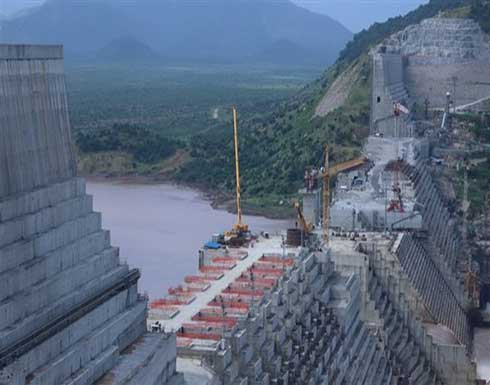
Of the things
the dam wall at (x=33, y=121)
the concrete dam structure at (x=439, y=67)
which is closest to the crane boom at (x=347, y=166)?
Result: the concrete dam structure at (x=439, y=67)

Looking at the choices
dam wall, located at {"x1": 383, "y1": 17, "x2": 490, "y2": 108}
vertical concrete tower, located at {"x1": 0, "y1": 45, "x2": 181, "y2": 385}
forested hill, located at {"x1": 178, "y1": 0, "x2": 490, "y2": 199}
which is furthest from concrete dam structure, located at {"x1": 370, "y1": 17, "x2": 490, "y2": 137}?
vertical concrete tower, located at {"x1": 0, "y1": 45, "x2": 181, "y2": 385}

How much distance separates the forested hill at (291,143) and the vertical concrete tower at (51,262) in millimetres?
46745

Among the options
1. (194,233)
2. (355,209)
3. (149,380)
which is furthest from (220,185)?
(149,380)

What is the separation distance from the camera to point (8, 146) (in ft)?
62.4

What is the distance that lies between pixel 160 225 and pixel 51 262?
45.9m

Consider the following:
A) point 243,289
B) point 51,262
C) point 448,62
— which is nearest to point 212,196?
point 448,62

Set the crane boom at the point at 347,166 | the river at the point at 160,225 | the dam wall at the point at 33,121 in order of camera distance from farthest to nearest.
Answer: the crane boom at the point at 347,166
the river at the point at 160,225
the dam wall at the point at 33,121

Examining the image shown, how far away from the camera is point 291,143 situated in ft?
260

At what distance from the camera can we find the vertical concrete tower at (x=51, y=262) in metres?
18.9

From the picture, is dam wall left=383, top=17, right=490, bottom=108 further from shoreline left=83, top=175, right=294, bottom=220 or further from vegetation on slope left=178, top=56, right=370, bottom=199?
shoreline left=83, top=175, right=294, bottom=220

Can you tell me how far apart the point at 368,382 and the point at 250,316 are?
303 inches

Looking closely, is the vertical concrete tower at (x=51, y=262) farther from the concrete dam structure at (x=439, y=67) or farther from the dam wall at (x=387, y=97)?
the concrete dam structure at (x=439, y=67)

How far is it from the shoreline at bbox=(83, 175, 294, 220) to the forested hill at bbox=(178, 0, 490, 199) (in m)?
1.04

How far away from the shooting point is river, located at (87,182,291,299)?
50.5 meters
